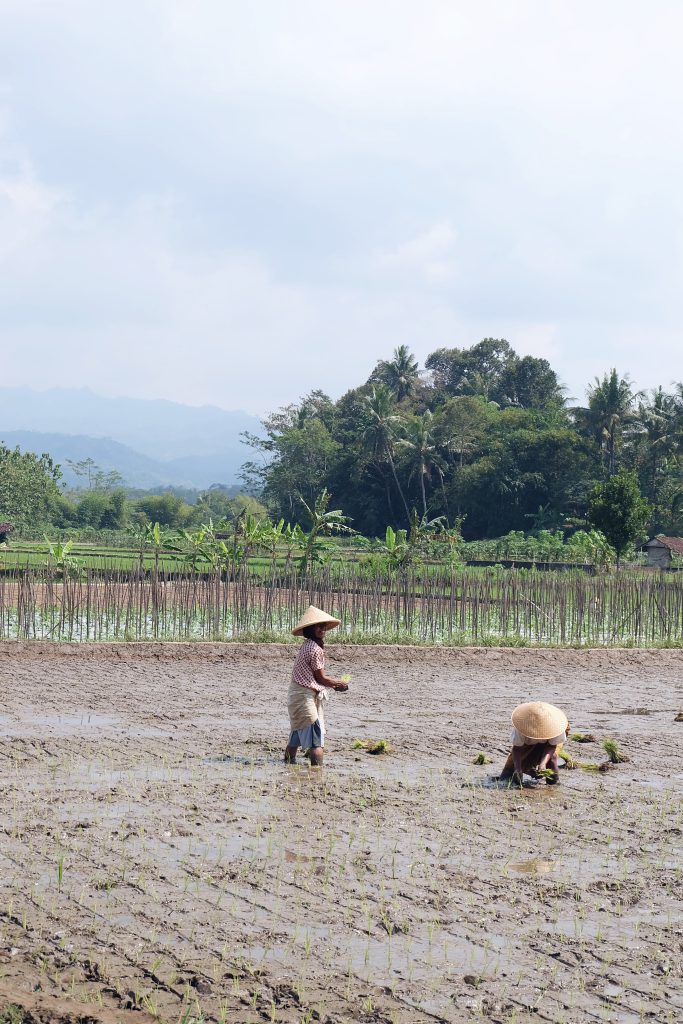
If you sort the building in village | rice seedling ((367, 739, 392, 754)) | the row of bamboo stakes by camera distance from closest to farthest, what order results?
1. rice seedling ((367, 739, 392, 754))
2. the row of bamboo stakes
3. the building in village

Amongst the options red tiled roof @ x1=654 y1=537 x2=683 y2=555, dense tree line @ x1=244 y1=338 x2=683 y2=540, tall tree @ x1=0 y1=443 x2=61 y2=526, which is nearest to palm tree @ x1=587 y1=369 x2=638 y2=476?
dense tree line @ x1=244 y1=338 x2=683 y2=540

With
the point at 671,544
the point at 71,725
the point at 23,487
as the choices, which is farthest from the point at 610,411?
the point at 71,725

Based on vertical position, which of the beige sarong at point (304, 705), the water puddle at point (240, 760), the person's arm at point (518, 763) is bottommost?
the water puddle at point (240, 760)

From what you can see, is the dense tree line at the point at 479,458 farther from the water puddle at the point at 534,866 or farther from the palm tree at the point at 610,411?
the water puddle at the point at 534,866

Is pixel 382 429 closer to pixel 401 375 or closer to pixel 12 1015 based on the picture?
pixel 401 375

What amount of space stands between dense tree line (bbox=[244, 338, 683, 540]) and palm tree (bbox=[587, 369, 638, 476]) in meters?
0.05

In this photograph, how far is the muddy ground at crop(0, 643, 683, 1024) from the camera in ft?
13.1

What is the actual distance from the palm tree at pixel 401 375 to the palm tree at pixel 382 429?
1036cm

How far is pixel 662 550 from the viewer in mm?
36688

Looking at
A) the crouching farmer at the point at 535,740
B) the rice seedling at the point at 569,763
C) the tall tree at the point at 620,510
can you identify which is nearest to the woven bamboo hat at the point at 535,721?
the crouching farmer at the point at 535,740

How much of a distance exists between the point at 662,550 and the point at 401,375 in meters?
28.7

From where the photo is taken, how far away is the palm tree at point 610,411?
46.6 m

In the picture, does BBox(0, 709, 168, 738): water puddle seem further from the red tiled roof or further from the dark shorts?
the red tiled roof

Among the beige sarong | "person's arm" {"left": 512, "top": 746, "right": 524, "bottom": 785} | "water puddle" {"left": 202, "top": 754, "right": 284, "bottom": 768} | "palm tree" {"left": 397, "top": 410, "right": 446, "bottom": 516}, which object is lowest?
"water puddle" {"left": 202, "top": 754, "right": 284, "bottom": 768}
